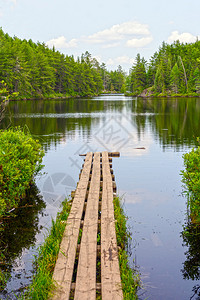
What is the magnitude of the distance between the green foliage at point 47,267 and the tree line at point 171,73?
Answer: 9326cm

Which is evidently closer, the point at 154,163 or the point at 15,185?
the point at 15,185

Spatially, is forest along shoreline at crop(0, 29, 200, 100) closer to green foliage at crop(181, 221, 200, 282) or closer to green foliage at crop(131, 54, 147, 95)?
green foliage at crop(131, 54, 147, 95)

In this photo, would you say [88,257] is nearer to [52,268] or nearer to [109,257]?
[109,257]

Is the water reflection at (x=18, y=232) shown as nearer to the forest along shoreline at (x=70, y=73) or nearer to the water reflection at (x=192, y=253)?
the water reflection at (x=192, y=253)

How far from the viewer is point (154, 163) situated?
15.3 metres

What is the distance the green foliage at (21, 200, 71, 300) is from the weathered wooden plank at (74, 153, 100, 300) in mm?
451

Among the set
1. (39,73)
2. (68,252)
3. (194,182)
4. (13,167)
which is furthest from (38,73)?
(68,252)

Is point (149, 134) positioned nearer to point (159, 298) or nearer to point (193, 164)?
point (193, 164)

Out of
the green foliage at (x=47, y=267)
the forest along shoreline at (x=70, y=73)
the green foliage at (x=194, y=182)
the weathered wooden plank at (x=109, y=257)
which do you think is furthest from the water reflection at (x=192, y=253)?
the forest along shoreline at (x=70, y=73)

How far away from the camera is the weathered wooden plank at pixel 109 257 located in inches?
179

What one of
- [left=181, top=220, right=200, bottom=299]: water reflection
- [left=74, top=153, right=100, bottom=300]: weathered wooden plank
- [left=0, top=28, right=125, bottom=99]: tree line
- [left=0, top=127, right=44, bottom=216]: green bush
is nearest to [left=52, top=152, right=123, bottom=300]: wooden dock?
[left=74, top=153, right=100, bottom=300]: weathered wooden plank

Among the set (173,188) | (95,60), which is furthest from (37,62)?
(173,188)

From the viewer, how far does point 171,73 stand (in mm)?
102938

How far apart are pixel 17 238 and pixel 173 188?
6.12 metres
